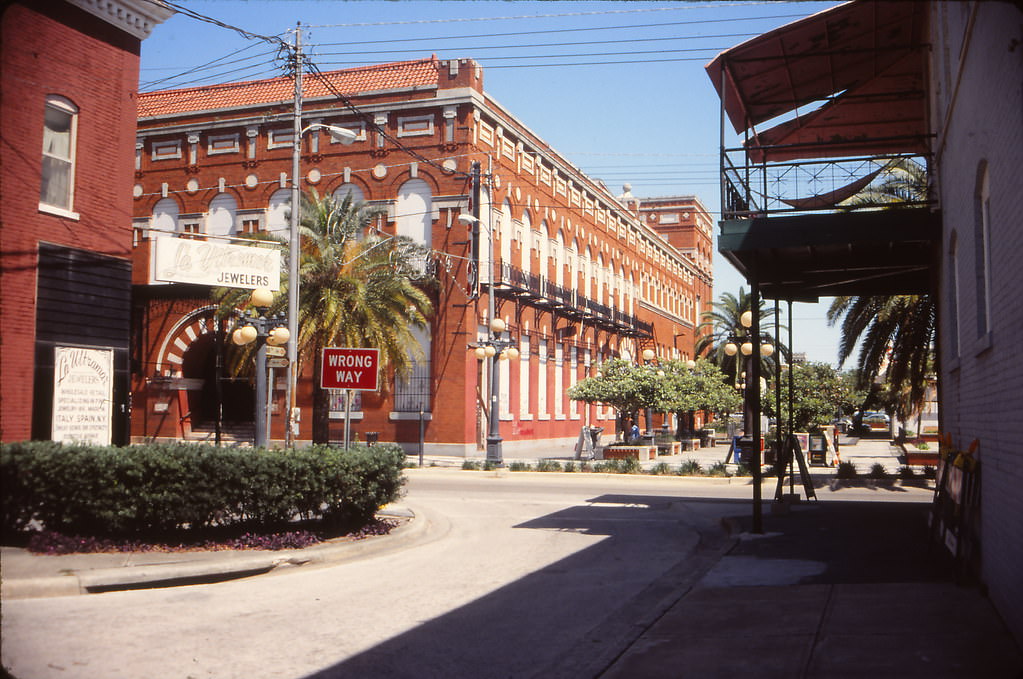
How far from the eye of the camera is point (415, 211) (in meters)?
36.8

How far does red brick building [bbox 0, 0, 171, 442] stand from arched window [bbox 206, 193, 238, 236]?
932 inches

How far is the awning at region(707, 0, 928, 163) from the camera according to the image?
13.3m

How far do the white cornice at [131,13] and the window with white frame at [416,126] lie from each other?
20346 millimetres

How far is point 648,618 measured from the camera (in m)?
8.10

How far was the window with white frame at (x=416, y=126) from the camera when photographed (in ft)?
120

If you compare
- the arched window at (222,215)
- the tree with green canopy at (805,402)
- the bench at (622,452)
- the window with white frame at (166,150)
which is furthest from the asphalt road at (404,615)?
the window with white frame at (166,150)

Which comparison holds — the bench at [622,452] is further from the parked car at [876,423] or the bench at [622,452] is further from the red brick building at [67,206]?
the parked car at [876,423]

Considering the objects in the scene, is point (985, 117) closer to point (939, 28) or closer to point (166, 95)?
point (939, 28)

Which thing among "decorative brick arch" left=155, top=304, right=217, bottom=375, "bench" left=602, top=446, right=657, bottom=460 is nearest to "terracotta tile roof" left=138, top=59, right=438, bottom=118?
"decorative brick arch" left=155, top=304, right=217, bottom=375

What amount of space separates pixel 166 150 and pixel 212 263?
28184mm

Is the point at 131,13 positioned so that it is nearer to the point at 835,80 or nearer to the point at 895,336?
the point at 835,80

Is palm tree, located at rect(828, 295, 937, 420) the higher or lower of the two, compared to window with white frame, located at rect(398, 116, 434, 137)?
lower

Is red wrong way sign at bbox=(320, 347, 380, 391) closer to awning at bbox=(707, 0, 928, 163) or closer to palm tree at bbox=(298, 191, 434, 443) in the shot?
awning at bbox=(707, 0, 928, 163)

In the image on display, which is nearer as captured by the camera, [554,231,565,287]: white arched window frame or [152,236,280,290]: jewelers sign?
[152,236,280,290]: jewelers sign
